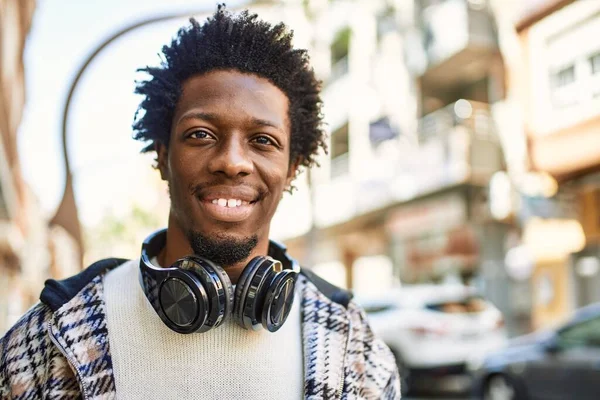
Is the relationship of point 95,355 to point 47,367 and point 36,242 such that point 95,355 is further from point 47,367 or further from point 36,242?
point 36,242

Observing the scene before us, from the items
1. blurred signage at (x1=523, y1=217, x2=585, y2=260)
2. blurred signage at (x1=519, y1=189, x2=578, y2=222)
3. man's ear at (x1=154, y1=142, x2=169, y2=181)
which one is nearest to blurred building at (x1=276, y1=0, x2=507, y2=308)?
blurred signage at (x1=523, y1=217, x2=585, y2=260)

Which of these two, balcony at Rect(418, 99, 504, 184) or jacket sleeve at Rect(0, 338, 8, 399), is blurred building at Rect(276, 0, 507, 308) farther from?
jacket sleeve at Rect(0, 338, 8, 399)

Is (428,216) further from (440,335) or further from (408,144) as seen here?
(440,335)

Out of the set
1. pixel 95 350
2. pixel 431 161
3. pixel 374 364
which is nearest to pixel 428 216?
pixel 431 161

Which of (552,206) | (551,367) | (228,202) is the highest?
(552,206)

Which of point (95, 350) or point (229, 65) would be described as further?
point (229, 65)

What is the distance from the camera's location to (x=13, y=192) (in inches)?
574

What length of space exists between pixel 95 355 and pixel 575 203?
43.3ft

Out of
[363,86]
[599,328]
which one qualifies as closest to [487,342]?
[599,328]

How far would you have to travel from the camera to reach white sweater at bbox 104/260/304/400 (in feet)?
5.31

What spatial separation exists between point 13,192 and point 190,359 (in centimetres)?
1412

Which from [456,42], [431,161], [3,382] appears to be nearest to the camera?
[3,382]

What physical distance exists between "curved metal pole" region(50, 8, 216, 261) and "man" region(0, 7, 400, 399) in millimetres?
2835

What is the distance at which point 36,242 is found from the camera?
63.7ft
